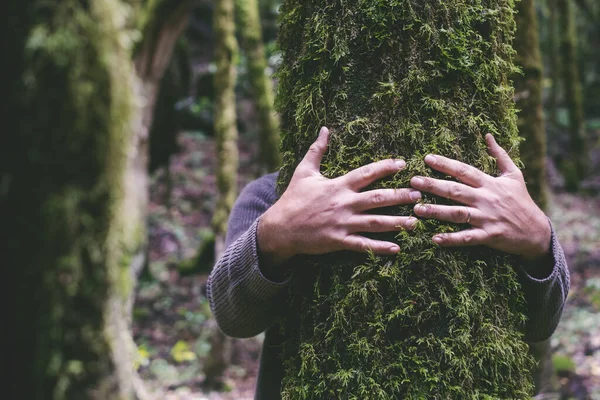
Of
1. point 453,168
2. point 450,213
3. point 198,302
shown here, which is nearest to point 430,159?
point 453,168

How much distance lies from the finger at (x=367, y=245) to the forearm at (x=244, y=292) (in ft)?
1.21

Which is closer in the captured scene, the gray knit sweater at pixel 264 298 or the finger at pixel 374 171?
the finger at pixel 374 171

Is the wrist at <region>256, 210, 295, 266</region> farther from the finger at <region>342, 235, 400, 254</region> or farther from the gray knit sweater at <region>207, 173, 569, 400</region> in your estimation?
the finger at <region>342, 235, 400, 254</region>

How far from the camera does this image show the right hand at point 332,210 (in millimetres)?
1471

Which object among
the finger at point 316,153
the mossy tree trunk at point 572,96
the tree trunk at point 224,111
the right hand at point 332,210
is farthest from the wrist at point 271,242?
the mossy tree trunk at point 572,96

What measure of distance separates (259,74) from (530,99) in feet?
15.2

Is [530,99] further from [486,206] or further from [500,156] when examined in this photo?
[486,206]

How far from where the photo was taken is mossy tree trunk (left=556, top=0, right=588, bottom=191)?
1315cm

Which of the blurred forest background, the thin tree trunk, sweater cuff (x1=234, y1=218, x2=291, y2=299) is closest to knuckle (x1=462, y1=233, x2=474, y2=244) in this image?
sweater cuff (x1=234, y1=218, x2=291, y2=299)

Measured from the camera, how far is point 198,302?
8922 millimetres

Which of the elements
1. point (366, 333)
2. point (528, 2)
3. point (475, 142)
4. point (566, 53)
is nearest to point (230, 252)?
point (366, 333)

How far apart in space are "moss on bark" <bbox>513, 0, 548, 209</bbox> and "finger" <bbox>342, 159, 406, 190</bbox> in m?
2.82

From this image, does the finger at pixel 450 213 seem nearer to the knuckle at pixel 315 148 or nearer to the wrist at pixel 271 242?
the knuckle at pixel 315 148

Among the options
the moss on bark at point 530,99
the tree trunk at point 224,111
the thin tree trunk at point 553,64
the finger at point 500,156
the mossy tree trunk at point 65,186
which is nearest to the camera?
the mossy tree trunk at point 65,186
